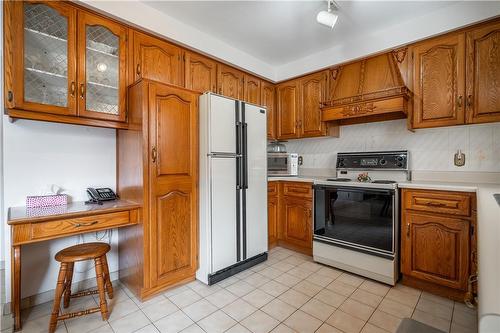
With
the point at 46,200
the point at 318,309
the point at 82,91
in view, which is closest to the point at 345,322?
the point at 318,309

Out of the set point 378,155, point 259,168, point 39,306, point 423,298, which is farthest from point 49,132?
point 423,298

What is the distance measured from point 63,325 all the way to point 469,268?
320 cm

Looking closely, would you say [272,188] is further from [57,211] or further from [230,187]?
[57,211]

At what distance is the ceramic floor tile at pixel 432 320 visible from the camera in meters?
1.74

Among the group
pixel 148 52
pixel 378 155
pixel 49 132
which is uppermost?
pixel 148 52

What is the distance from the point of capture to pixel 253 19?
2467mm

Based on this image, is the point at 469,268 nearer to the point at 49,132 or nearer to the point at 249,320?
the point at 249,320

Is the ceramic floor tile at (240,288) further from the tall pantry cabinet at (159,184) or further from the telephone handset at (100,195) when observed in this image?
the telephone handset at (100,195)

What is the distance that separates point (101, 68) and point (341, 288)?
117 inches

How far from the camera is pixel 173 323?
5.83 ft

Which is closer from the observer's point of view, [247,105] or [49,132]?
[49,132]

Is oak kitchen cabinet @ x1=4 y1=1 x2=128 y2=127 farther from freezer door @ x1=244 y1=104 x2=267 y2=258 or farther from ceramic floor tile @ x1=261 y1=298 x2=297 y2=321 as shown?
ceramic floor tile @ x1=261 y1=298 x2=297 y2=321

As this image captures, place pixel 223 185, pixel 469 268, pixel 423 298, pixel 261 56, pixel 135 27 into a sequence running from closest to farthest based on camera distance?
pixel 469 268, pixel 423 298, pixel 135 27, pixel 223 185, pixel 261 56

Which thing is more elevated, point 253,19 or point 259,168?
point 253,19
